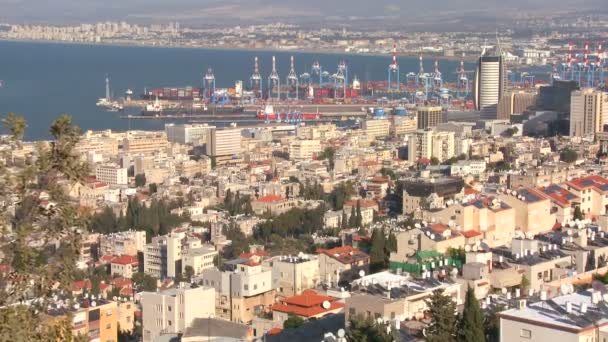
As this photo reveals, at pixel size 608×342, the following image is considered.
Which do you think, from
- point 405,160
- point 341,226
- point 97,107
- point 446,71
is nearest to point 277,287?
point 341,226

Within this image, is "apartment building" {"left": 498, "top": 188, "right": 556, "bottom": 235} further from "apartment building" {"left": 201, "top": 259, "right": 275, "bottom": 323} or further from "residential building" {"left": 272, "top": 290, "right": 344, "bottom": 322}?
"residential building" {"left": 272, "top": 290, "right": 344, "bottom": 322}

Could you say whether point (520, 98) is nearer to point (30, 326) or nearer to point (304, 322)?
point (304, 322)

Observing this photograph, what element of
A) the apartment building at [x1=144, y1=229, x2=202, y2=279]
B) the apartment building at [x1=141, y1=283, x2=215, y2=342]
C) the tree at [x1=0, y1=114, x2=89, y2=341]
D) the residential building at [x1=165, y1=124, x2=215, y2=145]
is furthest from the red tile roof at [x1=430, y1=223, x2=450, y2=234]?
the residential building at [x1=165, y1=124, x2=215, y2=145]

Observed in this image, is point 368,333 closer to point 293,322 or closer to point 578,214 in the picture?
point 293,322

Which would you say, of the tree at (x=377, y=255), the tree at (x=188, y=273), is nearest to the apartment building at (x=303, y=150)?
the tree at (x=188, y=273)

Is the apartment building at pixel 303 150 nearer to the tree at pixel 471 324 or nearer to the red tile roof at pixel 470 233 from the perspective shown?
the red tile roof at pixel 470 233
